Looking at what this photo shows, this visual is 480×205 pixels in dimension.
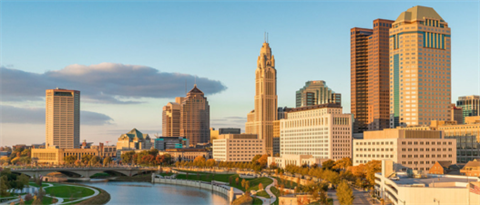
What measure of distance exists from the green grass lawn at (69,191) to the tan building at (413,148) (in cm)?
10180

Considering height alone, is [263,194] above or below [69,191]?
above

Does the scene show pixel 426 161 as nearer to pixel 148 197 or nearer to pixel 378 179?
pixel 378 179

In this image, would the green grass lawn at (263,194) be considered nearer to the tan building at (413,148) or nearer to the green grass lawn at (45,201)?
the tan building at (413,148)

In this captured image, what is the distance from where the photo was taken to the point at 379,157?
190 metres

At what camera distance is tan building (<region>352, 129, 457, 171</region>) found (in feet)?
600

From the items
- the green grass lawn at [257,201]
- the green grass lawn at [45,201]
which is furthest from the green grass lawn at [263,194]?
the green grass lawn at [45,201]

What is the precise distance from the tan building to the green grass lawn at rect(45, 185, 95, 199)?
101800 mm

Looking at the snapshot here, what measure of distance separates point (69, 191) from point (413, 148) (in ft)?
388

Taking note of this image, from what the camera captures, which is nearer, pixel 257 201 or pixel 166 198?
pixel 257 201

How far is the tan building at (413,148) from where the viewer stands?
18300 centimetres

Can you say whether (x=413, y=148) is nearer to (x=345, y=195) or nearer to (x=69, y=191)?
(x=345, y=195)

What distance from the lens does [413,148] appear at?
185m

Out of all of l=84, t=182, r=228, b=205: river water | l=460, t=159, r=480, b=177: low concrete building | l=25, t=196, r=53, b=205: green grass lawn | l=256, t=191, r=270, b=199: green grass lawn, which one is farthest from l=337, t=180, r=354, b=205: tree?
l=25, t=196, r=53, b=205: green grass lawn

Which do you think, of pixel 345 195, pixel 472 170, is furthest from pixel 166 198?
pixel 472 170
